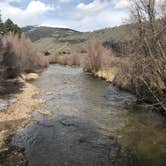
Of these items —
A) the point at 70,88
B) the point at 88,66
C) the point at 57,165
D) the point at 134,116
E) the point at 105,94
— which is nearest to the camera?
the point at 57,165

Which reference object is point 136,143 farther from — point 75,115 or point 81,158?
point 75,115

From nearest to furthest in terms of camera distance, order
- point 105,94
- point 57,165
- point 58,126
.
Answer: point 57,165 → point 58,126 → point 105,94

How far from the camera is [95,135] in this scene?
21922 mm

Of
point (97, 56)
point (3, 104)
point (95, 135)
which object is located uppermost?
point (97, 56)

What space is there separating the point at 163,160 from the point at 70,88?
30242 mm

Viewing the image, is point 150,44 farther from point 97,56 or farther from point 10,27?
point 10,27

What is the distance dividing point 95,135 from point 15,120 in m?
8.36

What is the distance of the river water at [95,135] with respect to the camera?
17.5 meters

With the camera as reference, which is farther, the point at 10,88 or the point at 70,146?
the point at 10,88

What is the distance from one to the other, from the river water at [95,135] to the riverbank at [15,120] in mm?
634

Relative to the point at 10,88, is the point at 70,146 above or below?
above

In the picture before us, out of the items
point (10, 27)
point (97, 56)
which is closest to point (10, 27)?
point (10, 27)

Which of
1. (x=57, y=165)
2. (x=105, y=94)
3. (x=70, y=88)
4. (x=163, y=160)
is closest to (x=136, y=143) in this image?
(x=163, y=160)

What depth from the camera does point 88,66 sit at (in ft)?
237
